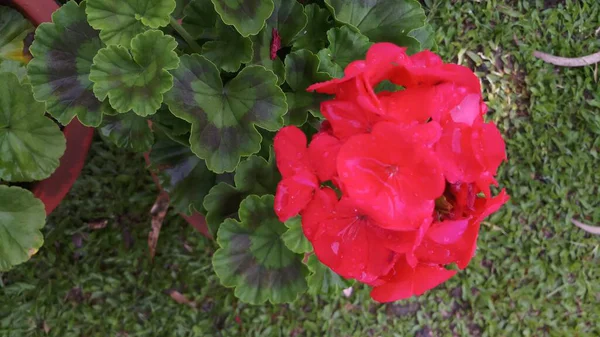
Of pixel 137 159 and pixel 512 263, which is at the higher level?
pixel 137 159

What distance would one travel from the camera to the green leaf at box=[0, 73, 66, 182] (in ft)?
4.66

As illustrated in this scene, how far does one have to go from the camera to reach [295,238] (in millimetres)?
1462

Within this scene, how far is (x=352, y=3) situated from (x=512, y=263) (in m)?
1.48

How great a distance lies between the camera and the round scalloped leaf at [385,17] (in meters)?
1.44

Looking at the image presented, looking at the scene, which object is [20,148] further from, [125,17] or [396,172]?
[396,172]

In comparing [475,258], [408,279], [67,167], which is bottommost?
[475,258]

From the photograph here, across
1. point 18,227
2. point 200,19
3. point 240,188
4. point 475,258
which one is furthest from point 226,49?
point 475,258

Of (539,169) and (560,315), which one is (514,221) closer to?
(539,169)

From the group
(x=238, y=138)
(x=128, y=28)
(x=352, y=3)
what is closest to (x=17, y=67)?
(x=128, y=28)

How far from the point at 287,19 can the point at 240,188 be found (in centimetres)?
43

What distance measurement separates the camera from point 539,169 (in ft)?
8.03

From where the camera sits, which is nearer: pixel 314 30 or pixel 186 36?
pixel 186 36

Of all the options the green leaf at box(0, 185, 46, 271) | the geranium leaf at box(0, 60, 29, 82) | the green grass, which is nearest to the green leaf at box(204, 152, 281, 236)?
the green leaf at box(0, 185, 46, 271)

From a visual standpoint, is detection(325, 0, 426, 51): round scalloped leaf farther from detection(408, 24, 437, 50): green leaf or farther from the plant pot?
the plant pot
